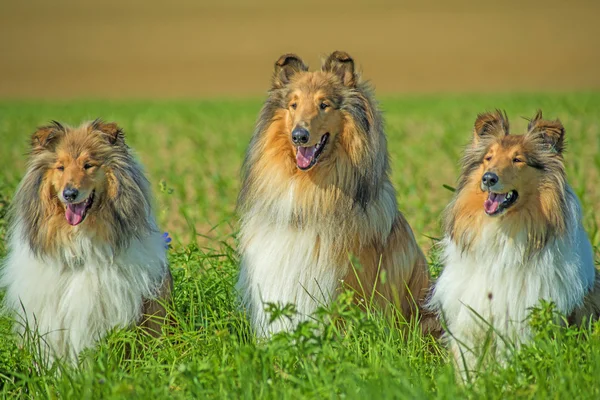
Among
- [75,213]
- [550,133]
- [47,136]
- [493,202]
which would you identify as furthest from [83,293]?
[550,133]

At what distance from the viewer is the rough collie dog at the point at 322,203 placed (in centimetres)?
508

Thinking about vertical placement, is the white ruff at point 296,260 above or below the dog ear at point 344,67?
below

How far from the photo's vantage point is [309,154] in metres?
5.11

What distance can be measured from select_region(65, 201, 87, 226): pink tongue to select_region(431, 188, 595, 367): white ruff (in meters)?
2.30

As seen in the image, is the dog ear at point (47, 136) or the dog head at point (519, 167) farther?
the dog ear at point (47, 136)

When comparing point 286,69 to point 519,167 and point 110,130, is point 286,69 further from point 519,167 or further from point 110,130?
point 519,167

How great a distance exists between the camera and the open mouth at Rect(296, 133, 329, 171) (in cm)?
508

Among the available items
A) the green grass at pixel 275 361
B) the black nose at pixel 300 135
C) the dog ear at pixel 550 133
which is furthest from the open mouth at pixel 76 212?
the dog ear at pixel 550 133

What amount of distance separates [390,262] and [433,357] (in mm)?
705

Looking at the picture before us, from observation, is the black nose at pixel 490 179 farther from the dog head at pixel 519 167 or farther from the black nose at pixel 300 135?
the black nose at pixel 300 135

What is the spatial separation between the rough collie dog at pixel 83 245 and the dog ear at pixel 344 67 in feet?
4.88

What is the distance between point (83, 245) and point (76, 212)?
0.21m

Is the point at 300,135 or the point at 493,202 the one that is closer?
the point at 493,202

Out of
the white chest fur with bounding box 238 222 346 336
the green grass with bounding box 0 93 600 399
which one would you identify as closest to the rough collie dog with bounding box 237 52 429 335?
the white chest fur with bounding box 238 222 346 336
